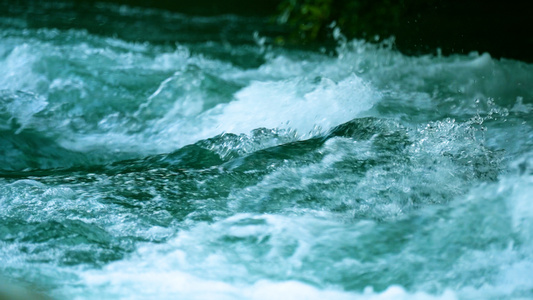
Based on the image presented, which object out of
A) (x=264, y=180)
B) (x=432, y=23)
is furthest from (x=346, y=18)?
(x=264, y=180)

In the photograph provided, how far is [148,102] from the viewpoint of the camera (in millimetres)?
3801

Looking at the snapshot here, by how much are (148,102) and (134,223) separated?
5.40 feet

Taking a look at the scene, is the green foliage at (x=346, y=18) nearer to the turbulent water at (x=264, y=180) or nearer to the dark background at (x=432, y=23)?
the dark background at (x=432, y=23)

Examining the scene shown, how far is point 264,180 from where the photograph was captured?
2.52 m

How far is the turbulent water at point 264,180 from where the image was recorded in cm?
194

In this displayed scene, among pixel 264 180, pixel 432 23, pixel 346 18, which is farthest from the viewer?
pixel 346 18

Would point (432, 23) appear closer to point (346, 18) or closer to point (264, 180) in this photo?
point (346, 18)

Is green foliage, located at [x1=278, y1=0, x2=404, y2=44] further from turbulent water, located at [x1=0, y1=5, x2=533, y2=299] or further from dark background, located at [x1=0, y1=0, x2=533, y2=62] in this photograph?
turbulent water, located at [x1=0, y1=5, x2=533, y2=299]

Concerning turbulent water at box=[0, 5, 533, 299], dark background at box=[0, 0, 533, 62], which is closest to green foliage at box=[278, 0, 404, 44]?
dark background at box=[0, 0, 533, 62]

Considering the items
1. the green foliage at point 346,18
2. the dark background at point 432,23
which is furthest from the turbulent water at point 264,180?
the green foliage at point 346,18

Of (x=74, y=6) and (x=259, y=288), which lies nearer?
(x=259, y=288)

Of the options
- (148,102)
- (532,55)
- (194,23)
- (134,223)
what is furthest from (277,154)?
(194,23)

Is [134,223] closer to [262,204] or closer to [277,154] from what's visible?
[262,204]

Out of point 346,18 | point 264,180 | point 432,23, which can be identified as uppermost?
point 346,18
